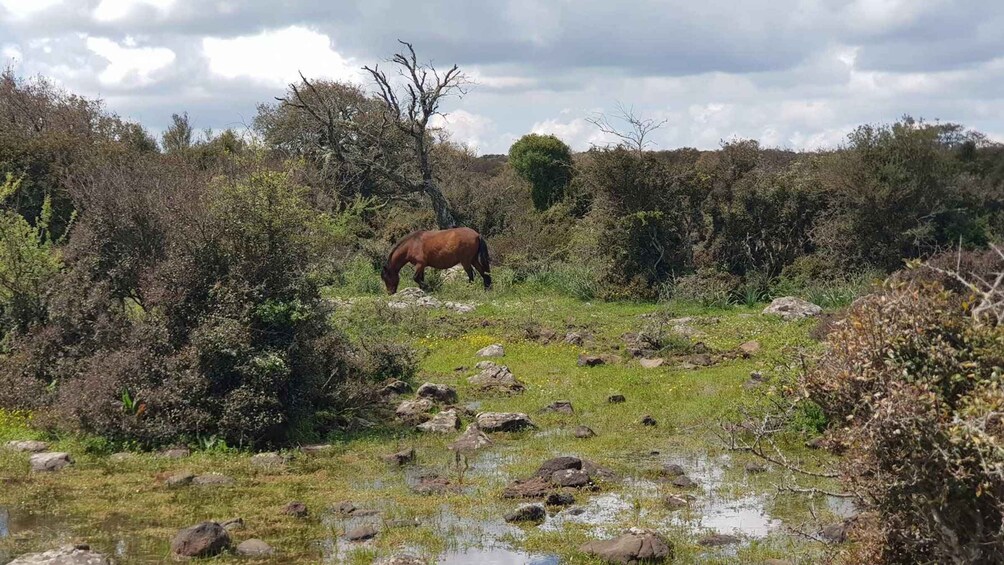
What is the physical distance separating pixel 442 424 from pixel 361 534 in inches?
182

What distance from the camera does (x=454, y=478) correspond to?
1175cm

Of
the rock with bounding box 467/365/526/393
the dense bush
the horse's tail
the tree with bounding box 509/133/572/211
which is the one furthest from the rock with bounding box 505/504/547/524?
the tree with bounding box 509/133/572/211

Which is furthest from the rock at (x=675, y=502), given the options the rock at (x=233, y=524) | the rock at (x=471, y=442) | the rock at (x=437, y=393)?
the rock at (x=437, y=393)

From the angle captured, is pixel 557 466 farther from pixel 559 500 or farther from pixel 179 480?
pixel 179 480

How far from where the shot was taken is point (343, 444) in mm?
13633

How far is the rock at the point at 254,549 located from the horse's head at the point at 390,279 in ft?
62.2

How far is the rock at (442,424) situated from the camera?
1409 cm

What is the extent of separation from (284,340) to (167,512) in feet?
12.0

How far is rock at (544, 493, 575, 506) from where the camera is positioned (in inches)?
417

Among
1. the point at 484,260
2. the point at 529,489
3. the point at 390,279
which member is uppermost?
the point at 484,260

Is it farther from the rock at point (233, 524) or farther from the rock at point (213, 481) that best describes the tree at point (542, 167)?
the rock at point (233, 524)

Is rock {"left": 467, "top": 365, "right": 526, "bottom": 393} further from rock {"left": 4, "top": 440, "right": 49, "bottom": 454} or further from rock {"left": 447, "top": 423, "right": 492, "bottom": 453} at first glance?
rock {"left": 4, "top": 440, "right": 49, "bottom": 454}

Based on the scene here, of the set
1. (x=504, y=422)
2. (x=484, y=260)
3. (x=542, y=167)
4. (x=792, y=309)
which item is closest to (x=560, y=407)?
(x=504, y=422)

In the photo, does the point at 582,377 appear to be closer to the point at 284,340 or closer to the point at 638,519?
the point at 284,340
